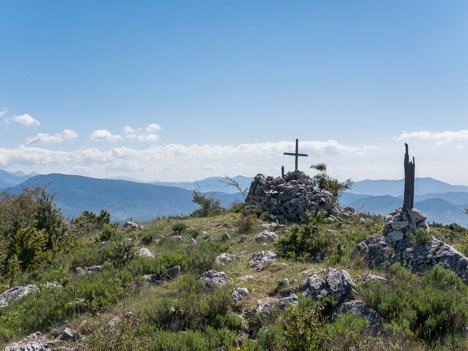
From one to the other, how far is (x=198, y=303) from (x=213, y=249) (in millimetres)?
5823

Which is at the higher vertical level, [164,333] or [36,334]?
[164,333]

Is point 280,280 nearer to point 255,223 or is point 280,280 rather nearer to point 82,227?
point 255,223

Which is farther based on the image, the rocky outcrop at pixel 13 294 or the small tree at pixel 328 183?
the small tree at pixel 328 183

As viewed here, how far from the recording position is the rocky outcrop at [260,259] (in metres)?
10.9

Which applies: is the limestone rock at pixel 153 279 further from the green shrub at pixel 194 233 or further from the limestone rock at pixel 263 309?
the green shrub at pixel 194 233

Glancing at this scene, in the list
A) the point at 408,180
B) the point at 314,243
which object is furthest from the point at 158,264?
the point at 408,180

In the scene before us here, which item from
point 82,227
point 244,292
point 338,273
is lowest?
point 82,227

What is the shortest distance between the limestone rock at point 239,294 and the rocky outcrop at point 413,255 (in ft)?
15.7

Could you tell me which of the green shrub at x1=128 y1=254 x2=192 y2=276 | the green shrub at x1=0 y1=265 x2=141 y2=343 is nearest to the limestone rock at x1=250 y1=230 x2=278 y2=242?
the green shrub at x1=128 y1=254 x2=192 y2=276

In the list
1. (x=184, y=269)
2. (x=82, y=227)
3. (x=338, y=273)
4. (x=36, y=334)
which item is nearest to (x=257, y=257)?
(x=184, y=269)

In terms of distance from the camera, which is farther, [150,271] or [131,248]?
[131,248]

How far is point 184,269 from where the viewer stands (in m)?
10.7

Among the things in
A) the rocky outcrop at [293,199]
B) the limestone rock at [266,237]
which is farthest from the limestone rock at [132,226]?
the limestone rock at [266,237]

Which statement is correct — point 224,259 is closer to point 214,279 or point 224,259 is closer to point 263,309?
point 214,279
